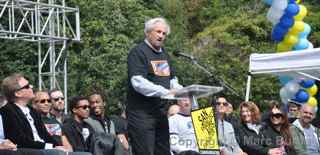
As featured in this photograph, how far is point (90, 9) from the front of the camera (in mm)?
24141

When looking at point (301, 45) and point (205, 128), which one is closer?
point (205, 128)

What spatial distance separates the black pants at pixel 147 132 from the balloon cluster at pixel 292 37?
213 inches

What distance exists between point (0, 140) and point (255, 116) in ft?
12.2

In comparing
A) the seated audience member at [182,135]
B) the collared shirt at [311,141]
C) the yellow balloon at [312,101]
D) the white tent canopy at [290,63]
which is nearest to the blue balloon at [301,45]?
the yellow balloon at [312,101]

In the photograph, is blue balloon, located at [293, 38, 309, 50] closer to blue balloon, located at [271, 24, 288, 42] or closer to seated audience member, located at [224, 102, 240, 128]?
blue balloon, located at [271, 24, 288, 42]

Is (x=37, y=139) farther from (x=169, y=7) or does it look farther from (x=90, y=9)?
(x=169, y=7)

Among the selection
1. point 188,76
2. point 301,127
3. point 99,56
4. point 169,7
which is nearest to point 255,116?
point 301,127

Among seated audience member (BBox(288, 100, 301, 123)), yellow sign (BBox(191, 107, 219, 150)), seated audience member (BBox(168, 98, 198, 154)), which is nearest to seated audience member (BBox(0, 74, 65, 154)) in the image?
yellow sign (BBox(191, 107, 219, 150))

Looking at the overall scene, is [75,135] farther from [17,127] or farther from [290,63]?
[290,63]

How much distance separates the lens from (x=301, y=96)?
12.0 meters

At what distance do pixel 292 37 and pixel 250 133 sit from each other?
3.09 m

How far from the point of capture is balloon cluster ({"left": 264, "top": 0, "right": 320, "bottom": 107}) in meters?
12.1

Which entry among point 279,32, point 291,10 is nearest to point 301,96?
point 279,32

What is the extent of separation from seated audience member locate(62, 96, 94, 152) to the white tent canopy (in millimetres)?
2815
